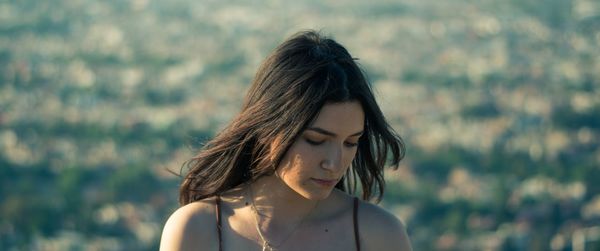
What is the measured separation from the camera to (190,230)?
9.41 ft

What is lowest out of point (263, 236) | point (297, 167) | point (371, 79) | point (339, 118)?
point (371, 79)

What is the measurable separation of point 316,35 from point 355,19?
69915 millimetres

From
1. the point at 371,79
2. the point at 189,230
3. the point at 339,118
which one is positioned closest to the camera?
the point at 339,118

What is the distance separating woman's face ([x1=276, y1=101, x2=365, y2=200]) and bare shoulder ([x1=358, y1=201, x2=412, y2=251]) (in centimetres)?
13

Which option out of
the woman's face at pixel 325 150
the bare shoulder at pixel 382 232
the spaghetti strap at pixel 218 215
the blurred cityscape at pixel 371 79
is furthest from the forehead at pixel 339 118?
the blurred cityscape at pixel 371 79

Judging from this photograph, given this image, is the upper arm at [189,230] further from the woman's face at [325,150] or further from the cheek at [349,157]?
the cheek at [349,157]

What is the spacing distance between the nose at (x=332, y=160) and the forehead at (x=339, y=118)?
0.12ft

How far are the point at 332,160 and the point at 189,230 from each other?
0.35 metres

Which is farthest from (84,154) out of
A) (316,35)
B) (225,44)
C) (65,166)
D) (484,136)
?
(316,35)

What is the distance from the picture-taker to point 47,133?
Result: 49844mm

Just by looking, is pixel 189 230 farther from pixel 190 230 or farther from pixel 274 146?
pixel 274 146

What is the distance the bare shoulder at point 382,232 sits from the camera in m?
2.85

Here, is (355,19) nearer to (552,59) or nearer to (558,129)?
(552,59)

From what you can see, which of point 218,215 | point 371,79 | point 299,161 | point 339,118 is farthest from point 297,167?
point 371,79
